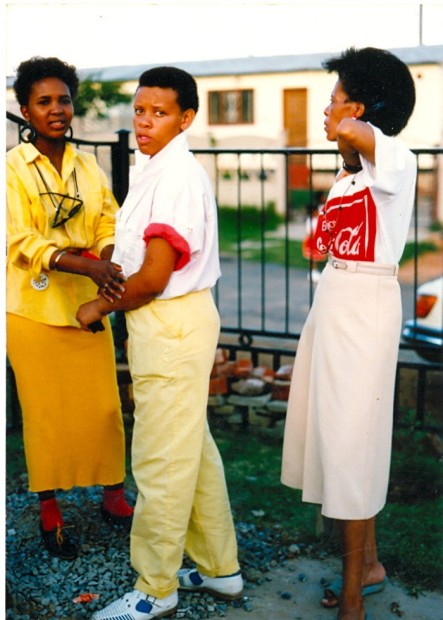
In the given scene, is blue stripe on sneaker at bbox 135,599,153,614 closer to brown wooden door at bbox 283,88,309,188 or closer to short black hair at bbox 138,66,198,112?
short black hair at bbox 138,66,198,112

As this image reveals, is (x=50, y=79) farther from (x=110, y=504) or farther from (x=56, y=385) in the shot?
(x=110, y=504)

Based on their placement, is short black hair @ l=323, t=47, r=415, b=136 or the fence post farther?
the fence post

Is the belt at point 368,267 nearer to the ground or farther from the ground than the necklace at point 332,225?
nearer to the ground

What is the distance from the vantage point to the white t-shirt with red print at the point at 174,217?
2.78m

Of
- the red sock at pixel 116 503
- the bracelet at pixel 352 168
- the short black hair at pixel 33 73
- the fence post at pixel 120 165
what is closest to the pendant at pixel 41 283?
the short black hair at pixel 33 73

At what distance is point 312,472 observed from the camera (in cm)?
301

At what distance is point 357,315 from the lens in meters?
2.83

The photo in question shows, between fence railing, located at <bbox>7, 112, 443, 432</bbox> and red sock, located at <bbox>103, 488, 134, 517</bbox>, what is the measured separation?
162 centimetres

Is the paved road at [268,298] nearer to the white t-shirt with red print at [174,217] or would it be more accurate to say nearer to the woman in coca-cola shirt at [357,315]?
the woman in coca-cola shirt at [357,315]

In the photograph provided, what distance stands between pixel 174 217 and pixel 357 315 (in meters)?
0.66

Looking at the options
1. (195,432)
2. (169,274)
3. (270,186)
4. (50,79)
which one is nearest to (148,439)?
(195,432)

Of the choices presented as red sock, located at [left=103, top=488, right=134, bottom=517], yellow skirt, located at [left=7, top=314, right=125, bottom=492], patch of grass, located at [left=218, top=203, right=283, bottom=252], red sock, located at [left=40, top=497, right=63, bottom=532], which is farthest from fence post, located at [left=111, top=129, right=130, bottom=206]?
patch of grass, located at [left=218, top=203, right=283, bottom=252]

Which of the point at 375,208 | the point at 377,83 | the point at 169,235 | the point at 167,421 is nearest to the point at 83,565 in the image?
the point at 167,421

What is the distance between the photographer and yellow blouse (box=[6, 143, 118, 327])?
10.4 ft
